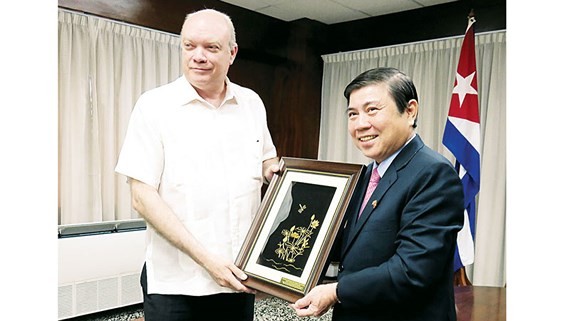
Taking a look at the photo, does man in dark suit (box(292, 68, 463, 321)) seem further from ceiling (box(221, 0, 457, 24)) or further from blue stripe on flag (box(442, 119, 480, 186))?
ceiling (box(221, 0, 457, 24))

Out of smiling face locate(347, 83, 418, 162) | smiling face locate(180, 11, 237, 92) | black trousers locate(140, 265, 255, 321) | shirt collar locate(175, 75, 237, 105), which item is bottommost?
black trousers locate(140, 265, 255, 321)

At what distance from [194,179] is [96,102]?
9.04 feet

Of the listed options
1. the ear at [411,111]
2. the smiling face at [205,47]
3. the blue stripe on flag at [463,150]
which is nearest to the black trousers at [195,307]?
the smiling face at [205,47]

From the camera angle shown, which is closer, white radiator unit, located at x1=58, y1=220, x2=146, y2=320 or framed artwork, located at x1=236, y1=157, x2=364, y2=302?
framed artwork, located at x1=236, y1=157, x2=364, y2=302

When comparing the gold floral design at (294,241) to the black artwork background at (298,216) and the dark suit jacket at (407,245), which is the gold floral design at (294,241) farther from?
the dark suit jacket at (407,245)

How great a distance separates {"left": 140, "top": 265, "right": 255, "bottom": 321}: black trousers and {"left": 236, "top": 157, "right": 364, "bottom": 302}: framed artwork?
0.58ft

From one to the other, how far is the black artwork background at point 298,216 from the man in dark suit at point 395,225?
91 mm

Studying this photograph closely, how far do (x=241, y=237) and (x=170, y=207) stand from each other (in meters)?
0.25

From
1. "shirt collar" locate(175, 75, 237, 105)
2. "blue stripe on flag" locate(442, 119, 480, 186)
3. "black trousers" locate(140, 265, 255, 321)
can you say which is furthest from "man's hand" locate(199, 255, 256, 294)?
"blue stripe on flag" locate(442, 119, 480, 186)

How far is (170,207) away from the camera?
1.58 meters

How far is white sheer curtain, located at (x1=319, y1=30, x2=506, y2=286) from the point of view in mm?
4465

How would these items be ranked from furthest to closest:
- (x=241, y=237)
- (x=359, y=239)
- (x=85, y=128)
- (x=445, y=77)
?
(x=445, y=77) → (x=85, y=128) → (x=241, y=237) → (x=359, y=239)
